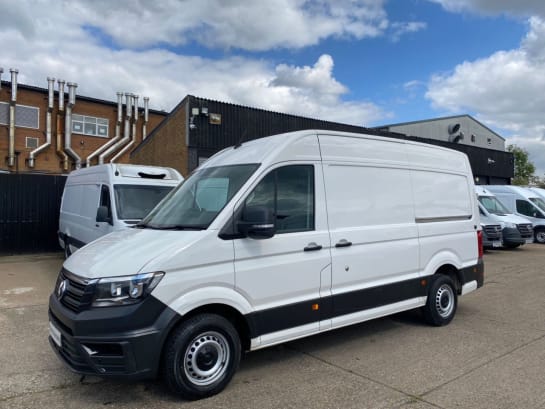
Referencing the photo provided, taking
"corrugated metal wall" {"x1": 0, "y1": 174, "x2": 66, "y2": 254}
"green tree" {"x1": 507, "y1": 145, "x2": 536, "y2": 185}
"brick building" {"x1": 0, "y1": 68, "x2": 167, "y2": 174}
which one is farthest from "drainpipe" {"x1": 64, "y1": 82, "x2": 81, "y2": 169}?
"green tree" {"x1": 507, "y1": 145, "x2": 536, "y2": 185}

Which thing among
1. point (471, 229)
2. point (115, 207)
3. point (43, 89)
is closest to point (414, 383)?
point (471, 229)

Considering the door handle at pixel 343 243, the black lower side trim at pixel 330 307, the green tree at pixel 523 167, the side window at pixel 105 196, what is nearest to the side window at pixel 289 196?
the door handle at pixel 343 243

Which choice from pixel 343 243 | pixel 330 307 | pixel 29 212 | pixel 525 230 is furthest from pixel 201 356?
pixel 525 230

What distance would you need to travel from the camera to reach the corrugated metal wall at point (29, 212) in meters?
13.0

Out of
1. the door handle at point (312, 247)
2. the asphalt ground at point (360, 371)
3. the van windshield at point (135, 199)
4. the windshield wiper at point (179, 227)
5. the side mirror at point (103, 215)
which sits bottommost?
the asphalt ground at point (360, 371)

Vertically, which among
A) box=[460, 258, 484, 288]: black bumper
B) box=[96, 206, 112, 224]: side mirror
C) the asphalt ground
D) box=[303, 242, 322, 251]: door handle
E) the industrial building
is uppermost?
the industrial building

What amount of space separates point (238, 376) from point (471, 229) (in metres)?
4.30

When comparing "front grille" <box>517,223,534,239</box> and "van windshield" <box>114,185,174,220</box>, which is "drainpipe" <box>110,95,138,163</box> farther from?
"front grille" <box>517,223,534,239</box>

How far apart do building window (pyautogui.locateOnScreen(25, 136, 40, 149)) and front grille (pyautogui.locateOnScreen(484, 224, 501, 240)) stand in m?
27.4

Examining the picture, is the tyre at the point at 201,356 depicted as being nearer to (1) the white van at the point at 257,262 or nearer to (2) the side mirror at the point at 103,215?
(1) the white van at the point at 257,262

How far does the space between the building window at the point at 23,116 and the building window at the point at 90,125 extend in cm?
238

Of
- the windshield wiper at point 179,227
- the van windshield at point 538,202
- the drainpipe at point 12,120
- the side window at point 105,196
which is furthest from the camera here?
the drainpipe at point 12,120

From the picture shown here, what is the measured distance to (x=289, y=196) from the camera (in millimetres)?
4426

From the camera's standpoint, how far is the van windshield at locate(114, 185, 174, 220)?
798 cm
